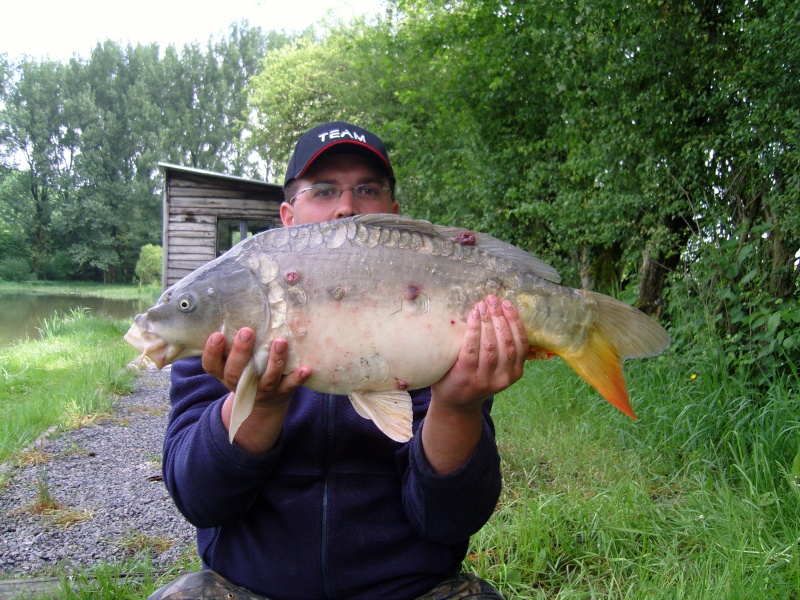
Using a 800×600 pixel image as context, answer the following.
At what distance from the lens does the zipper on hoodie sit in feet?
4.24

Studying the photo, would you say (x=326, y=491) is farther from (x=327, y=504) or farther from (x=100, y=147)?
(x=100, y=147)

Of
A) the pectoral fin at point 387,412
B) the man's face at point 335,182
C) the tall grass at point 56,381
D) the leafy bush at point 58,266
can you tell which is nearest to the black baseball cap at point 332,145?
the man's face at point 335,182

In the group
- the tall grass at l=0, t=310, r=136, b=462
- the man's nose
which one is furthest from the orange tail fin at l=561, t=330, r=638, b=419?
the tall grass at l=0, t=310, r=136, b=462

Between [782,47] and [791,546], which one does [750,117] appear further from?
[791,546]

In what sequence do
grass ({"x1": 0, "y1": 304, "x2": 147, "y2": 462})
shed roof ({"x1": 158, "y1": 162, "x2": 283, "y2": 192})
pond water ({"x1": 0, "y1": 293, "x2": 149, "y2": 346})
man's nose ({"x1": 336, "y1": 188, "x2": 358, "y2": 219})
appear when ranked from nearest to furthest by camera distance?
man's nose ({"x1": 336, "y1": 188, "x2": 358, "y2": 219}), grass ({"x1": 0, "y1": 304, "x2": 147, "y2": 462}), shed roof ({"x1": 158, "y1": 162, "x2": 283, "y2": 192}), pond water ({"x1": 0, "y1": 293, "x2": 149, "y2": 346})

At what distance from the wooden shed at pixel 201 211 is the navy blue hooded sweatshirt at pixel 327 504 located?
30.3 ft

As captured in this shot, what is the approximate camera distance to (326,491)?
1.35 m

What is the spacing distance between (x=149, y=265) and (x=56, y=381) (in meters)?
23.7

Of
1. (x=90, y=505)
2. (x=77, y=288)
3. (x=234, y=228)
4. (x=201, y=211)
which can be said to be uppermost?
(x=77, y=288)

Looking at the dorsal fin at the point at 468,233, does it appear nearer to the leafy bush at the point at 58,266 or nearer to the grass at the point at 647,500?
the grass at the point at 647,500

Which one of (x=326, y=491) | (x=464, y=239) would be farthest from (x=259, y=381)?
(x=464, y=239)

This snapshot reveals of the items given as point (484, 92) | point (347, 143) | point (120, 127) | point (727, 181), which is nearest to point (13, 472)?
point (347, 143)

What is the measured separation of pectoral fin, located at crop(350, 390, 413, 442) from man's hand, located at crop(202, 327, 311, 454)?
4.9 inches

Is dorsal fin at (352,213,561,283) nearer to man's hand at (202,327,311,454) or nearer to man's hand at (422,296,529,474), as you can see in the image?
man's hand at (422,296,529,474)
